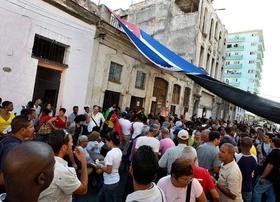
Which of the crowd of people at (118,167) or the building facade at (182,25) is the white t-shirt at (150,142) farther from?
the building facade at (182,25)

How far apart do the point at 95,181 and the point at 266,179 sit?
3645 mm

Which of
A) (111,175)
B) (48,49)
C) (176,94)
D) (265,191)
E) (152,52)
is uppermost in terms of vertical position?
(152,52)

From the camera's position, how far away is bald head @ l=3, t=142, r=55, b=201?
1.32 metres

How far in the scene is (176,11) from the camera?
70.2 feet

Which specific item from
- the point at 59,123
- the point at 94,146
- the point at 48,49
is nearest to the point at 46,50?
the point at 48,49

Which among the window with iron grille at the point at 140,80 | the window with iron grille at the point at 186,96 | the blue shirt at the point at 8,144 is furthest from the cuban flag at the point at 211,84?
the window with iron grille at the point at 186,96

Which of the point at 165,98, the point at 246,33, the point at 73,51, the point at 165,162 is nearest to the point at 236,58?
the point at 246,33

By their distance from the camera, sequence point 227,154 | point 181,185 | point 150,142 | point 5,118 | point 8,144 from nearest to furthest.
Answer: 1. point 181,185
2. point 8,144
3. point 227,154
4. point 150,142
5. point 5,118

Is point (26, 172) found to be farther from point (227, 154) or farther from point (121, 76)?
point (121, 76)

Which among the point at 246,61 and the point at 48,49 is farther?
the point at 246,61

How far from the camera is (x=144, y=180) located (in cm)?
226

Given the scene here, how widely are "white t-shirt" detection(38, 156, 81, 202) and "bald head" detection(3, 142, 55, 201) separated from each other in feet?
3.55

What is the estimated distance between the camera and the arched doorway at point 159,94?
1622cm

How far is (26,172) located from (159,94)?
15.5 m
